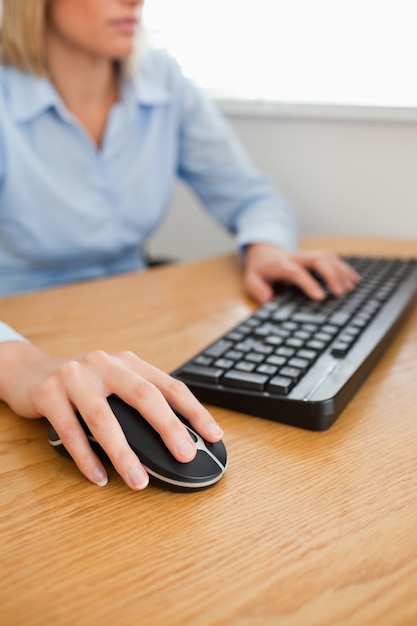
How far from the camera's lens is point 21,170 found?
109 centimetres

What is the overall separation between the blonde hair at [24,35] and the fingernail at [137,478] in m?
0.86

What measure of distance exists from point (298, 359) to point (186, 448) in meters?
0.19

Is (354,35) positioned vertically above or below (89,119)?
above

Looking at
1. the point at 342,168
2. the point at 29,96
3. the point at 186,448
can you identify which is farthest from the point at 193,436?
the point at 342,168

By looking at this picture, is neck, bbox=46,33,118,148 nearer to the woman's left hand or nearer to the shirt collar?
the shirt collar

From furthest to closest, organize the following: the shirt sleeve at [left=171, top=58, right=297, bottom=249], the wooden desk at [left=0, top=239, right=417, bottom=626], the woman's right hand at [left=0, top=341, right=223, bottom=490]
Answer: the shirt sleeve at [left=171, top=58, right=297, bottom=249], the woman's right hand at [left=0, top=341, right=223, bottom=490], the wooden desk at [left=0, top=239, right=417, bottom=626]

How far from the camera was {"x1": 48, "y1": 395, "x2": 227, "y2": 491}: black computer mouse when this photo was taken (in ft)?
1.48

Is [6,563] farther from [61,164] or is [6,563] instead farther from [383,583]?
[61,164]

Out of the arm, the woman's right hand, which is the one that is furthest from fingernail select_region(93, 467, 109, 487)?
the arm

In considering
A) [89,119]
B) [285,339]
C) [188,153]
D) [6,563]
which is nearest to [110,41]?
[89,119]

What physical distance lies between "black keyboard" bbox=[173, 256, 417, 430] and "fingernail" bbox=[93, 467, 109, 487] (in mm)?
141

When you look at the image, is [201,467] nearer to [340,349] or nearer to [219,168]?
[340,349]

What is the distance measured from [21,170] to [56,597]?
33.4 inches

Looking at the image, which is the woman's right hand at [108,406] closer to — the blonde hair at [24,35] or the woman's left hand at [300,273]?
the woman's left hand at [300,273]
